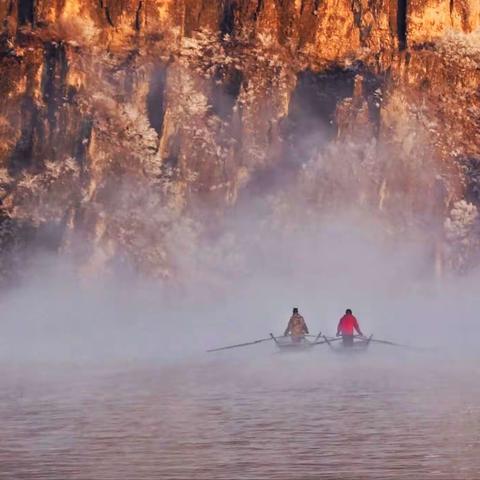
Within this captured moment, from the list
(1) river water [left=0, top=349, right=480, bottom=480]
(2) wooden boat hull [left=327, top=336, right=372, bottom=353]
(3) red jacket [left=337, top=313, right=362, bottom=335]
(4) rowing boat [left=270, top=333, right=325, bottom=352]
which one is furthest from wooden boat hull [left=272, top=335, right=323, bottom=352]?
(1) river water [left=0, top=349, right=480, bottom=480]

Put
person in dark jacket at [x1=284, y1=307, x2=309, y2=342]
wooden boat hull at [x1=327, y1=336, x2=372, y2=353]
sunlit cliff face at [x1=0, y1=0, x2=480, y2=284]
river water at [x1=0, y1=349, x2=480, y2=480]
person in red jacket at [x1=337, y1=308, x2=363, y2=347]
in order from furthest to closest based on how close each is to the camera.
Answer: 1. sunlit cliff face at [x1=0, y1=0, x2=480, y2=284]
2. person in dark jacket at [x1=284, y1=307, x2=309, y2=342]
3. person in red jacket at [x1=337, y1=308, x2=363, y2=347]
4. wooden boat hull at [x1=327, y1=336, x2=372, y2=353]
5. river water at [x1=0, y1=349, x2=480, y2=480]

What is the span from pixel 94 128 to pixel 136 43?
241 inches

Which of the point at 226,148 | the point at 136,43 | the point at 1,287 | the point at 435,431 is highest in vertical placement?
the point at 136,43

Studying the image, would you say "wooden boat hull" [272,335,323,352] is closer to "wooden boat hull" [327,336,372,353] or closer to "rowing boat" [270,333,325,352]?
"rowing boat" [270,333,325,352]

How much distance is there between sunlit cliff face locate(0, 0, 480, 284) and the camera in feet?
250

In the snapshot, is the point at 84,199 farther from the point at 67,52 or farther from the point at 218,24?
the point at 218,24

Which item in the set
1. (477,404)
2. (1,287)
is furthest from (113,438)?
(1,287)

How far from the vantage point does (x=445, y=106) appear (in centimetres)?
8156

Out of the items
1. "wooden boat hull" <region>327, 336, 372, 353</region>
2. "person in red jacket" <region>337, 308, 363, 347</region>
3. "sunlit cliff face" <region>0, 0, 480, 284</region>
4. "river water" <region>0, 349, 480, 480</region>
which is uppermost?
"sunlit cliff face" <region>0, 0, 480, 284</region>

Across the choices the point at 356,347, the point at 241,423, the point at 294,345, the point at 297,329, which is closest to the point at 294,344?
the point at 294,345

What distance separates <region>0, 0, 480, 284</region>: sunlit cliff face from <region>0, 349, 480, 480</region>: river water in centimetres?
2768

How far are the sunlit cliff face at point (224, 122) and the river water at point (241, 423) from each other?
2768cm

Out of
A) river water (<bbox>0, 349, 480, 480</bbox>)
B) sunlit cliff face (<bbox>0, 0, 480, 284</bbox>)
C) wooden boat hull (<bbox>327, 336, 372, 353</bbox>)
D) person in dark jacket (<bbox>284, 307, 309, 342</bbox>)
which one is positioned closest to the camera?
river water (<bbox>0, 349, 480, 480</bbox>)

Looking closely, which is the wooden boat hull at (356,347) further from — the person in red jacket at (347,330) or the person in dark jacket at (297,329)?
the person in dark jacket at (297,329)
